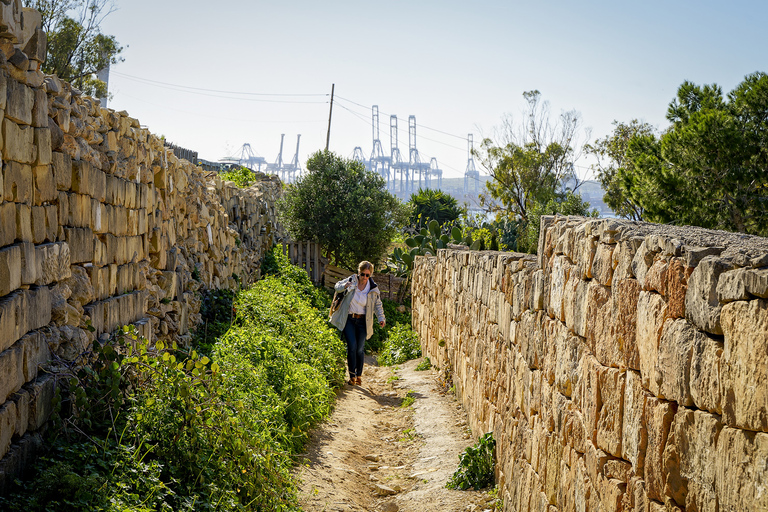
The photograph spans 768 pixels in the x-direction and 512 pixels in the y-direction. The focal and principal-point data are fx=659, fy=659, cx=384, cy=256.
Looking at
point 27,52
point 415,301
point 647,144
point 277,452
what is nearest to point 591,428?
point 277,452

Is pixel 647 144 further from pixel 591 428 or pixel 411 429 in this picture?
pixel 591 428

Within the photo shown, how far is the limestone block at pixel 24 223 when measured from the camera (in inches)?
146

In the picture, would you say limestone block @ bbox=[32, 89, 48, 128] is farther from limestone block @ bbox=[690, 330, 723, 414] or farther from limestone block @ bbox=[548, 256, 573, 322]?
limestone block @ bbox=[690, 330, 723, 414]

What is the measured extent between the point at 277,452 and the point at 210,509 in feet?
4.02

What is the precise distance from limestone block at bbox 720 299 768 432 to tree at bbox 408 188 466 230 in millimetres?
27286

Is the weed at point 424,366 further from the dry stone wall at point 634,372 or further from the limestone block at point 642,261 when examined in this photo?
the limestone block at point 642,261

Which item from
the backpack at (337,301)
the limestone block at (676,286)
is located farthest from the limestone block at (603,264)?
the backpack at (337,301)

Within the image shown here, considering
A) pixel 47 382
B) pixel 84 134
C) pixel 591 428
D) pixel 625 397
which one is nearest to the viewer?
pixel 625 397

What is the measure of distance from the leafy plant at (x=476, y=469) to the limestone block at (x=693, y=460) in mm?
3232

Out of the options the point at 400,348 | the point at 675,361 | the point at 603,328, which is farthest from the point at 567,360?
the point at 400,348

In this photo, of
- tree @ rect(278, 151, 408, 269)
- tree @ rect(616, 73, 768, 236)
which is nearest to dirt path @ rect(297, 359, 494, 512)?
tree @ rect(278, 151, 408, 269)

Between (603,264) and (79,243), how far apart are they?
11.7ft

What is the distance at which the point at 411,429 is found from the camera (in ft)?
23.7

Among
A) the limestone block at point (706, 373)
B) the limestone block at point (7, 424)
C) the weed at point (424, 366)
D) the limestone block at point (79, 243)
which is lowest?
the weed at point (424, 366)
